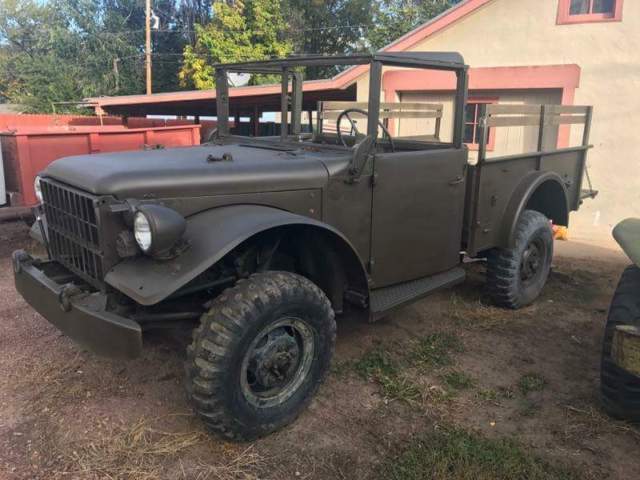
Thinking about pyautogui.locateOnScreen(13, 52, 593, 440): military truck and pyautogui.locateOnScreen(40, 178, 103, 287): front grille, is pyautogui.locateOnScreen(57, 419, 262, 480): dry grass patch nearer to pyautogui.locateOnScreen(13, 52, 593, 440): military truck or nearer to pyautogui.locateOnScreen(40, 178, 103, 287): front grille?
pyautogui.locateOnScreen(13, 52, 593, 440): military truck

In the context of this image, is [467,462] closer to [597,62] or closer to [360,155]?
[360,155]

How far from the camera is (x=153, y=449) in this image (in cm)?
283

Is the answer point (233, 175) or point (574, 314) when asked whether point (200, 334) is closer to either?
point (233, 175)

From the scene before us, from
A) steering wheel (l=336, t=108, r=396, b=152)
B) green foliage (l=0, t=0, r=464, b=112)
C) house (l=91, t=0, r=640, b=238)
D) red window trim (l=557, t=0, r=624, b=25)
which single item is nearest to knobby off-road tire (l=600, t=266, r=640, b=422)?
steering wheel (l=336, t=108, r=396, b=152)

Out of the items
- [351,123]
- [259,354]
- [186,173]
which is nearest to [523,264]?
[351,123]

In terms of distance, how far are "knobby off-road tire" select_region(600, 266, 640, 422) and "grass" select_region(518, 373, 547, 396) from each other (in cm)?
42

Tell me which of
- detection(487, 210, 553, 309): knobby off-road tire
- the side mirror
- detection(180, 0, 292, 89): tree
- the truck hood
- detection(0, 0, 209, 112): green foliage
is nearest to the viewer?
the truck hood

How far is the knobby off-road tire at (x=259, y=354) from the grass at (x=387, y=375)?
528mm

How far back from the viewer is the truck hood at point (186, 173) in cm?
276

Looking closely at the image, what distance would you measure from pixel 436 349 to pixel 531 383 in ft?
2.30

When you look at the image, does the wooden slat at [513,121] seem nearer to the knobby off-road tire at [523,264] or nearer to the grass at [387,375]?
the knobby off-road tire at [523,264]

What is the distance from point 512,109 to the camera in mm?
4477

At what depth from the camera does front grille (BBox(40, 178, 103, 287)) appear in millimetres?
2840

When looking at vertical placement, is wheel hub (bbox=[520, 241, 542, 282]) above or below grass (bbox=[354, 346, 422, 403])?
above
